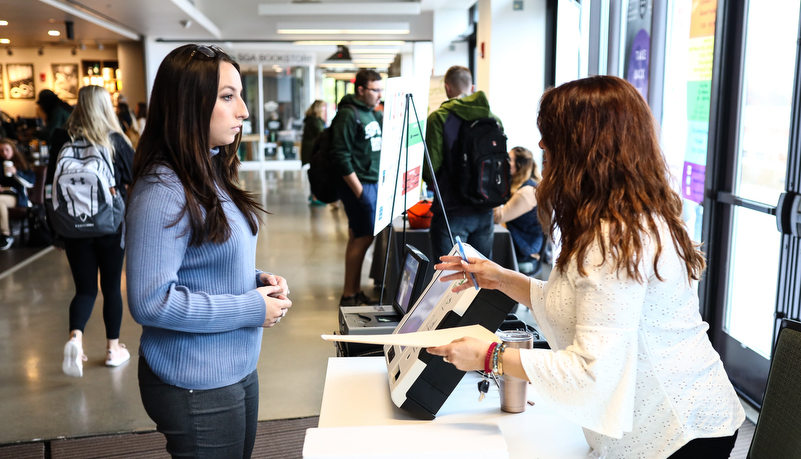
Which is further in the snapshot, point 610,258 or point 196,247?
point 196,247

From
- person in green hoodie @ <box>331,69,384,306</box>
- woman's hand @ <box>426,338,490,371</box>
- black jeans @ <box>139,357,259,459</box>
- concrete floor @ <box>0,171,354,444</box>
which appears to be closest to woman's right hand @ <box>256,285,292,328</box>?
black jeans @ <box>139,357,259,459</box>

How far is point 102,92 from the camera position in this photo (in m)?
3.26

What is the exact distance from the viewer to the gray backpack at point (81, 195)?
10.4 ft

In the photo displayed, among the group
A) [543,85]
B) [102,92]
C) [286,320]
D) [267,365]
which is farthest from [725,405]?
[543,85]

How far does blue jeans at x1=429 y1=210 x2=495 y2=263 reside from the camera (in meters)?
3.88

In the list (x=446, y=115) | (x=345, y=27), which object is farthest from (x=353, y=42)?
(x=446, y=115)

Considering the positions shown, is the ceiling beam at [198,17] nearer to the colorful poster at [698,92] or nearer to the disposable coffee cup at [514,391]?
the colorful poster at [698,92]

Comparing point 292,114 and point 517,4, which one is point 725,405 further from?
point 292,114

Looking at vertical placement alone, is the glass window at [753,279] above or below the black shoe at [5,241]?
above

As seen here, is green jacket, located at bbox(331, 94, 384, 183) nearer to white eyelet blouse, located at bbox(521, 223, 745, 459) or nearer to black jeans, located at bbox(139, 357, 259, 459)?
black jeans, located at bbox(139, 357, 259, 459)

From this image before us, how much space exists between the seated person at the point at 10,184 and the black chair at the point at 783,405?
755 centimetres

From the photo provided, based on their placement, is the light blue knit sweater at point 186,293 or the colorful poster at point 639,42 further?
the colorful poster at point 639,42

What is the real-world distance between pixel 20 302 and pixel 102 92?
251 centimetres

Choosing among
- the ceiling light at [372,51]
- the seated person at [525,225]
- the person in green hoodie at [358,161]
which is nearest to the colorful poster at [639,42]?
the seated person at [525,225]
